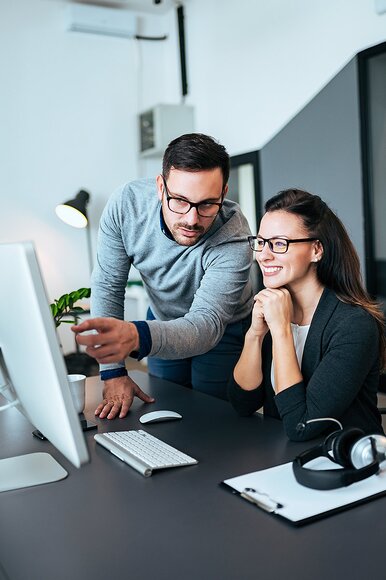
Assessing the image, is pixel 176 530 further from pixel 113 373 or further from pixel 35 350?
pixel 113 373

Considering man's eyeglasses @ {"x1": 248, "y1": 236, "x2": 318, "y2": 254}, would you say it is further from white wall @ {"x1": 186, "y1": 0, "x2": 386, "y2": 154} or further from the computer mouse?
white wall @ {"x1": 186, "y1": 0, "x2": 386, "y2": 154}

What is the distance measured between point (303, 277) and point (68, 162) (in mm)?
3522

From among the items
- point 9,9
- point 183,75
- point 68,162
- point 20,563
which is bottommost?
point 20,563

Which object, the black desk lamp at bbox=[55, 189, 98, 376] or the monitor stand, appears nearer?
the monitor stand

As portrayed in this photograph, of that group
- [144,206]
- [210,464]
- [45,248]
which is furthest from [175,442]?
[45,248]

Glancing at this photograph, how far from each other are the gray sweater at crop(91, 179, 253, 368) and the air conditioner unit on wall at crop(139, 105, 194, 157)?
286cm

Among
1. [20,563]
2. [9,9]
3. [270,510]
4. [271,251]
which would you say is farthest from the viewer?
[9,9]

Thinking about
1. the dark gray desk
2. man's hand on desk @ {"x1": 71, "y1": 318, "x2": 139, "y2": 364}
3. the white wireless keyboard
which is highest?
man's hand on desk @ {"x1": 71, "y1": 318, "x2": 139, "y2": 364}

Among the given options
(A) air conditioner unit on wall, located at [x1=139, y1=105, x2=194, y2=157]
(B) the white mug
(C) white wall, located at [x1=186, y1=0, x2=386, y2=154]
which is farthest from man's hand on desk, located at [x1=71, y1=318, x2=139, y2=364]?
(A) air conditioner unit on wall, located at [x1=139, y1=105, x2=194, y2=157]

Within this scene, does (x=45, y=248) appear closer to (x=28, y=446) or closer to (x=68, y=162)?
(x=68, y=162)

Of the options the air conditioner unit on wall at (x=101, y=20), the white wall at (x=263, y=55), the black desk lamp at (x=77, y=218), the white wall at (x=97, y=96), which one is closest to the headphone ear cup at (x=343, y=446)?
the white wall at (x=263, y=55)

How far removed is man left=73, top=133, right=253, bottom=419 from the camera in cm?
150

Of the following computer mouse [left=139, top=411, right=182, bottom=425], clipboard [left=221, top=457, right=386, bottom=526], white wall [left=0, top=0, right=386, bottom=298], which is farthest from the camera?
white wall [left=0, top=0, right=386, bottom=298]

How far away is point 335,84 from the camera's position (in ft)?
10.5
